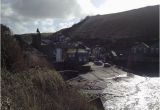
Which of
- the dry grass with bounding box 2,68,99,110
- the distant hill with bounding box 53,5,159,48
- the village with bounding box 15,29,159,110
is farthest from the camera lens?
the distant hill with bounding box 53,5,159,48

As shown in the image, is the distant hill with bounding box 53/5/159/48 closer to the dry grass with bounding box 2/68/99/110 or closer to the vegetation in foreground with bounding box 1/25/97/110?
the vegetation in foreground with bounding box 1/25/97/110

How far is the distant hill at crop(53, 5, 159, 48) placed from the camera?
68694mm

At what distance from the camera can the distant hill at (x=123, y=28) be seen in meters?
68.7

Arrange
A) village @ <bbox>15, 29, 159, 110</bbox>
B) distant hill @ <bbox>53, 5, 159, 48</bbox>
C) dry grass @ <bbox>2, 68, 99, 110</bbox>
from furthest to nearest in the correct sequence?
distant hill @ <bbox>53, 5, 159, 48</bbox> → village @ <bbox>15, 29, 159, 110</bbox> → dry grass @ <bbox>2, 68, 99, 110</bbox>

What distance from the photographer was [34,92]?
768 centimetres

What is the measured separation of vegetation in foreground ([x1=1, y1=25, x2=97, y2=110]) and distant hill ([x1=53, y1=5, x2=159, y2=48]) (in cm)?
5447

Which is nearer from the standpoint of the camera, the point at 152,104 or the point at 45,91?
the point at 45,91

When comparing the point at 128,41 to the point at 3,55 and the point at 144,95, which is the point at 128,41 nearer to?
the point at 144,95

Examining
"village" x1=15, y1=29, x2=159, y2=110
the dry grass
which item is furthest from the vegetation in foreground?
"village" x1=15, y1=29, x2=159, y2=110

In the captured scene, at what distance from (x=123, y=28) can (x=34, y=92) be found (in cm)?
7844

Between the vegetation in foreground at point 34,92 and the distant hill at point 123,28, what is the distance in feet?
179

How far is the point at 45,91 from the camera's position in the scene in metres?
8.77

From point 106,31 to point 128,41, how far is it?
26054 mm

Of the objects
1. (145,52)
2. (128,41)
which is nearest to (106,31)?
(128,41)
